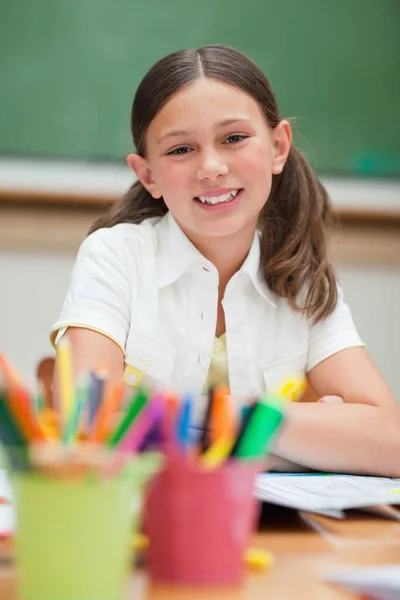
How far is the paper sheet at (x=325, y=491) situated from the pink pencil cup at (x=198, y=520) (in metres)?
0.22

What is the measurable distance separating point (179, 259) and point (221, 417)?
2.91ft

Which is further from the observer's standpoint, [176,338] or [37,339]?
[37,339]

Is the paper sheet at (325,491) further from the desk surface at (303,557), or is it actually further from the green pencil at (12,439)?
the green pencil at (12,439)

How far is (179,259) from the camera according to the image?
139 centimetres

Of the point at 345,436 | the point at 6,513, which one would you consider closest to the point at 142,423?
the point at 6,513

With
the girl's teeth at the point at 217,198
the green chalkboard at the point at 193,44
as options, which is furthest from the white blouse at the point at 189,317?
the green chalkboard at the point at 193,44

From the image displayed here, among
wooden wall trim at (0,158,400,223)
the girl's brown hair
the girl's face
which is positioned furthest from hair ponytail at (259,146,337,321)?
wooden wall trim at (0,158,400,223)

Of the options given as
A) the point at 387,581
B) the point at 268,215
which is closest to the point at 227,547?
the point at 387,581

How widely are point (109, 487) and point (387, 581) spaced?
164 mm

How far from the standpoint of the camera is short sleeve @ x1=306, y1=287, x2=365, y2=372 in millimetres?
1402

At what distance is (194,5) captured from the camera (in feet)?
7.59

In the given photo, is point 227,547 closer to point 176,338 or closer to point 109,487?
point 109,487

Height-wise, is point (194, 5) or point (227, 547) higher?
point (194, 5)

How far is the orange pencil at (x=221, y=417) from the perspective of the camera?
513 millimetres
